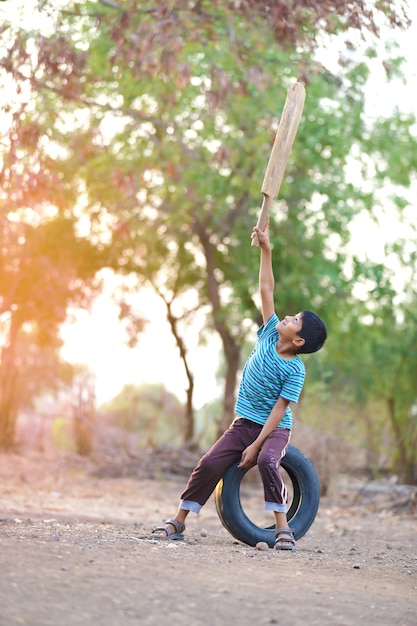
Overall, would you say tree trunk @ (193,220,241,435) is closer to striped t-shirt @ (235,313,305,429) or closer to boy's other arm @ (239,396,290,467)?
striped t-shirt @ (235,313,305,429)

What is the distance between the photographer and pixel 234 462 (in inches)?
259

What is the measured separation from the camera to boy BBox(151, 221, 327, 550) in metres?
6.36

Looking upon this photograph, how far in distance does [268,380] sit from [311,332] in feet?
1.40

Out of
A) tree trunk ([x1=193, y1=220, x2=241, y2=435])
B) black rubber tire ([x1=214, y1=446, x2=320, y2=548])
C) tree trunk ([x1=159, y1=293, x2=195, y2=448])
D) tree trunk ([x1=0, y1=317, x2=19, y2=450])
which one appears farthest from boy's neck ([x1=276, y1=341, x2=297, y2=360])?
tree trunk ([x1=159, y1=293, x2=195, y2=448])

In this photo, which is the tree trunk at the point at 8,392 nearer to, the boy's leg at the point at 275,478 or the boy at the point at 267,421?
the boy at the point at 267,421

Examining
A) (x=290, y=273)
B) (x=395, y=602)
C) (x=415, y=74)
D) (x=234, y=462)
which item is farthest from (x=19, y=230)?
(x=395, y=602)

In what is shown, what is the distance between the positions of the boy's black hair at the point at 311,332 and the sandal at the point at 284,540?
1.18 m

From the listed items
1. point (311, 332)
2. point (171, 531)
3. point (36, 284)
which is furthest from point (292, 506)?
point (36, 284)

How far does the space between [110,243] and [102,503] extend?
7856 millimetres

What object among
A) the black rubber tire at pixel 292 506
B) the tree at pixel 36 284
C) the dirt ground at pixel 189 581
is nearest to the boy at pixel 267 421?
the black rubber tire at pixel 292 506

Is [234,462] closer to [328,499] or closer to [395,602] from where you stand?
[395,602]

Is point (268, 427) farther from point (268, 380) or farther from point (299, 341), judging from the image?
point (299, 341)

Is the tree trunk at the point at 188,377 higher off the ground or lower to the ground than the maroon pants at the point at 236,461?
higher

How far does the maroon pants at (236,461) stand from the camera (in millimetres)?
6352
